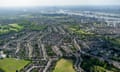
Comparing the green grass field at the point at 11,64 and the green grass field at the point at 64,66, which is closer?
the green grass field at the point at 64,66

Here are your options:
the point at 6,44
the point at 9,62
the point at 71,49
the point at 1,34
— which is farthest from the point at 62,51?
the point at 1,34

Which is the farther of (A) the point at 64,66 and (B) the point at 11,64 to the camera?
(B) the point at 11,64

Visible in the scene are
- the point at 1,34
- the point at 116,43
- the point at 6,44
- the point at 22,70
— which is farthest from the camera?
the point at 1,34

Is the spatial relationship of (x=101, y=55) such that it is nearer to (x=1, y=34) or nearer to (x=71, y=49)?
(x=71, y=49)
